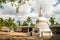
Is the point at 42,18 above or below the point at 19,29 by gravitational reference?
above

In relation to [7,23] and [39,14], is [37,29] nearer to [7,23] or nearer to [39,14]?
[39,14]

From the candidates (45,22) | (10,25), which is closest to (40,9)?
(45,22)

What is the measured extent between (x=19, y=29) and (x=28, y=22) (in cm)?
1628

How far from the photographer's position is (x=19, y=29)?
35344mm

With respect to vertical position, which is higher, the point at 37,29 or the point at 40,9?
the point at 40,9

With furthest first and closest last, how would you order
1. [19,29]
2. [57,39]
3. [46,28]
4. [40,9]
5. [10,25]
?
[10,25], [19,29], [40,9], [46,28], [57,39]

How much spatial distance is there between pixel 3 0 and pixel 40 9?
15.7 m

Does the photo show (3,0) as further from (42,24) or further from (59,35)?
(42,24)

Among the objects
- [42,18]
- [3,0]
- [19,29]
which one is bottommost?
[19,29]

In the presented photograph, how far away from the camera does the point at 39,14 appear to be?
26.8 metres

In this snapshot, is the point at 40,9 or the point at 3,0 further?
the point at 40,9

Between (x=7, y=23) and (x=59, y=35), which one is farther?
(x=7, y=23)

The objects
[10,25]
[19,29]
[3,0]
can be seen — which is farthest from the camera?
[10,25]

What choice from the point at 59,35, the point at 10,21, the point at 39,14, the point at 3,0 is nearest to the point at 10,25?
the point at 10,21
